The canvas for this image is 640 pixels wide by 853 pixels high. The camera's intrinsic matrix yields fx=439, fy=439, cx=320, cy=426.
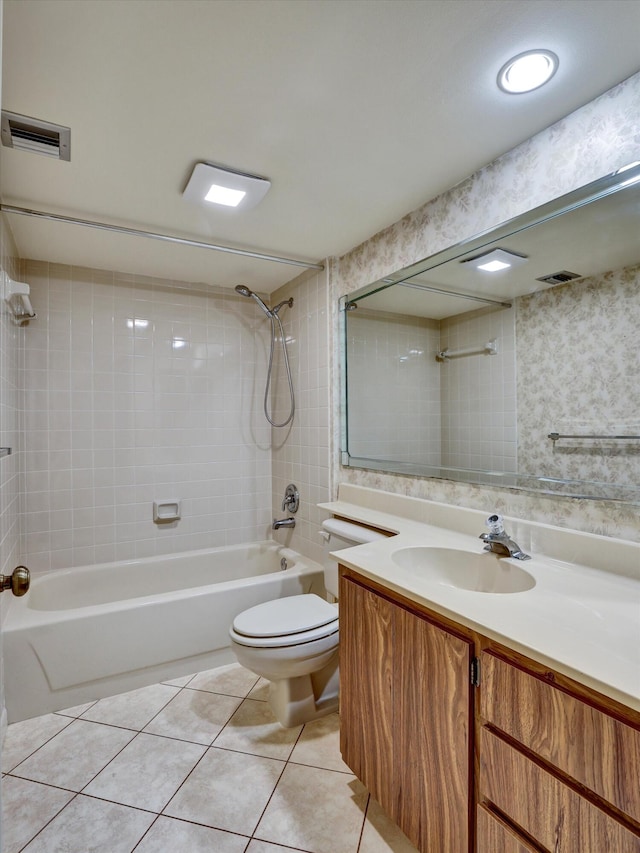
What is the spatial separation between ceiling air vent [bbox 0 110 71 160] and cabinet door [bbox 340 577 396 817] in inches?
68.2

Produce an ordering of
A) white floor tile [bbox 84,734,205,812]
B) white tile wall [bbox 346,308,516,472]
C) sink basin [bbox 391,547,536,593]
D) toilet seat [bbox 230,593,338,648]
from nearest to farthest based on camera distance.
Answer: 1. sink basin [bbox 391,547,536,593]
2. white floor tile [bbox 84,734,205,812]
3. white tile wall [bbox 346,308,516,472]
4. toilet seat [bbox 230,593,338,648]

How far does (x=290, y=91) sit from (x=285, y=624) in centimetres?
187

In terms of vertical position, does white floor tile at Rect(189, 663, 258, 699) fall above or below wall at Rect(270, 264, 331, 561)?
below

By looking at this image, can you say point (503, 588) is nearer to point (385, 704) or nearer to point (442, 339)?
point (385, 704)

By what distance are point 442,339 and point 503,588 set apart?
3.37 ft

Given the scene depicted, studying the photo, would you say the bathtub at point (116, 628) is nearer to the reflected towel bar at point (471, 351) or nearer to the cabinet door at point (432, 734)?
the cabinet door at point (432, 734)

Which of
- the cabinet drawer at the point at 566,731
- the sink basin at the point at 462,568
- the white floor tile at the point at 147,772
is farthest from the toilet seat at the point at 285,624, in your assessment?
the cabinet drawer at the point at 566,731

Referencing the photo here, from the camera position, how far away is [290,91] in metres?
1.26

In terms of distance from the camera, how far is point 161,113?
1.35m

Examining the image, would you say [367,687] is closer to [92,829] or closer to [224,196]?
[92,829]

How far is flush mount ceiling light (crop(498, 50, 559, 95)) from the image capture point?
3.75 ft

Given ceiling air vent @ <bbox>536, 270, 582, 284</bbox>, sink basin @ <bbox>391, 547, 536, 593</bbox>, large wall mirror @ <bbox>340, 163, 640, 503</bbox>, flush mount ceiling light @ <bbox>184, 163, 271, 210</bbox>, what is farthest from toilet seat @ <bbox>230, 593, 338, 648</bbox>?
flush mount ceiling light @ <bbox>184, 163, 271, 210</bbox>

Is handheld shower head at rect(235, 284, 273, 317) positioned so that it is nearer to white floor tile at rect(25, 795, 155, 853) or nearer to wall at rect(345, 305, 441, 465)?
wall at rect(345, 305, 441, 465)

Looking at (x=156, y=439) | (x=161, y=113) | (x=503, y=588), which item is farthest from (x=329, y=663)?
(x=161, y=113)
